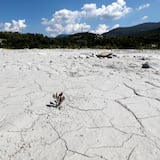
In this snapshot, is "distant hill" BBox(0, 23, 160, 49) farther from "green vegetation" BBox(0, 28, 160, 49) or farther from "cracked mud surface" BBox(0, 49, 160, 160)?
"cracked mud surface" BBox(0, 49, 160, 160)

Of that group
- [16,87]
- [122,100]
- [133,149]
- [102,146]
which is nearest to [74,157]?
[102,146]

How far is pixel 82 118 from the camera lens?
218 centimetres

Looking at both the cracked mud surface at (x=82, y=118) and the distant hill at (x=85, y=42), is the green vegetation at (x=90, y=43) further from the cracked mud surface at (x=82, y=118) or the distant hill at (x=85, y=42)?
the cracked mud surface at (x=82, y=118)

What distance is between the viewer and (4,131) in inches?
77.5

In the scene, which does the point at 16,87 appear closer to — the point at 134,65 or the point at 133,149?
the point at 133,149

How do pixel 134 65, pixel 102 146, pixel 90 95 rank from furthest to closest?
pixel 134 65 < pixel 90 95 < pixel 102 146

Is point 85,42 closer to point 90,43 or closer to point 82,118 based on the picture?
point 90,43

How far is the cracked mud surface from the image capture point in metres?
1.67

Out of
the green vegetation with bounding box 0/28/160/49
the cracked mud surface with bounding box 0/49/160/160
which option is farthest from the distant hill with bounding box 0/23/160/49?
the cracked mud surface with bounding box 0/49/160/160

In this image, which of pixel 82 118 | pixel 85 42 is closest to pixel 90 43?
pixel 85 42

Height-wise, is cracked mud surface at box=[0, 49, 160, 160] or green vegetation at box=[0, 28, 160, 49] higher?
cracked mud surface at box=[0, 49, 160, 160]

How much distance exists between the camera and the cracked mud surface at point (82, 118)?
1.67m

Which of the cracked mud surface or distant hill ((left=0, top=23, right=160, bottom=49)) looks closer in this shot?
the cracked mud surface

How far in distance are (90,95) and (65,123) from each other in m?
0.82
